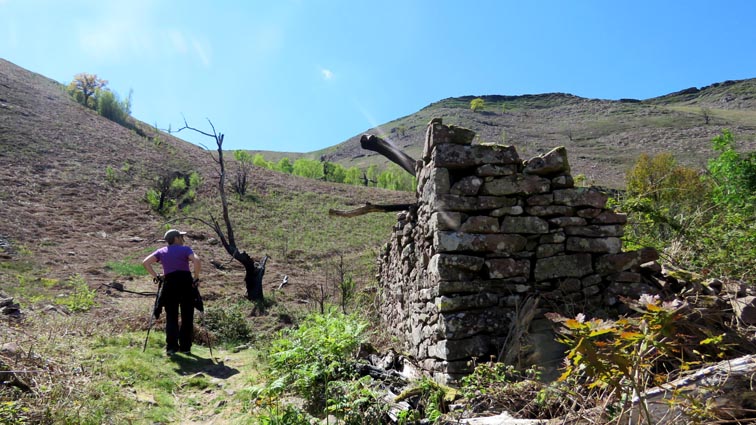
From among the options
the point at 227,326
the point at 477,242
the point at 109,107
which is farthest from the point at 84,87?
the point at 477,242

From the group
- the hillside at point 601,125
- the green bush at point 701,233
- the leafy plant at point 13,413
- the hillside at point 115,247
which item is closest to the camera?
the leafy plant at point 13,413

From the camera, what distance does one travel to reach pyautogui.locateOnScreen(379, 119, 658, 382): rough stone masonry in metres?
4.19

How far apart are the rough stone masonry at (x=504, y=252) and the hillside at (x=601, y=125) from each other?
2363 centimetres

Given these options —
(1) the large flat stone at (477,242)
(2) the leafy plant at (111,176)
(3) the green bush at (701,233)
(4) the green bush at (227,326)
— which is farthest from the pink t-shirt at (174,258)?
(2) the leafy plant at (111,176)

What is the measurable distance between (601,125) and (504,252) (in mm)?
75863

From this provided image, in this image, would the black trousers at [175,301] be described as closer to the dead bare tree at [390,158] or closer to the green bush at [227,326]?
the green bush at [227,326]

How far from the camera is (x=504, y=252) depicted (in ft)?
14.5

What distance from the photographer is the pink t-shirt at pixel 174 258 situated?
6.21m

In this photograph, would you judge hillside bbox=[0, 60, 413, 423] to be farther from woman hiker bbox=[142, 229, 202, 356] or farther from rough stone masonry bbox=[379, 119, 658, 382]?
rough stone masonry bbox=[379, 119, 658, 382]

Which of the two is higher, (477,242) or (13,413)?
(477,242)

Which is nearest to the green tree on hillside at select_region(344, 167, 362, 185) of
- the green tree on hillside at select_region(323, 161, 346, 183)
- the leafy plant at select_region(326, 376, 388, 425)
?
the green tree on hillside at select_region(323, 161, 346, 183)

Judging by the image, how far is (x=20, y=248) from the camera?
1496cm

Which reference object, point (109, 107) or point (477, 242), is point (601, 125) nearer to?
point (109, 107)

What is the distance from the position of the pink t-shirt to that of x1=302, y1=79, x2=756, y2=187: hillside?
928 inches
